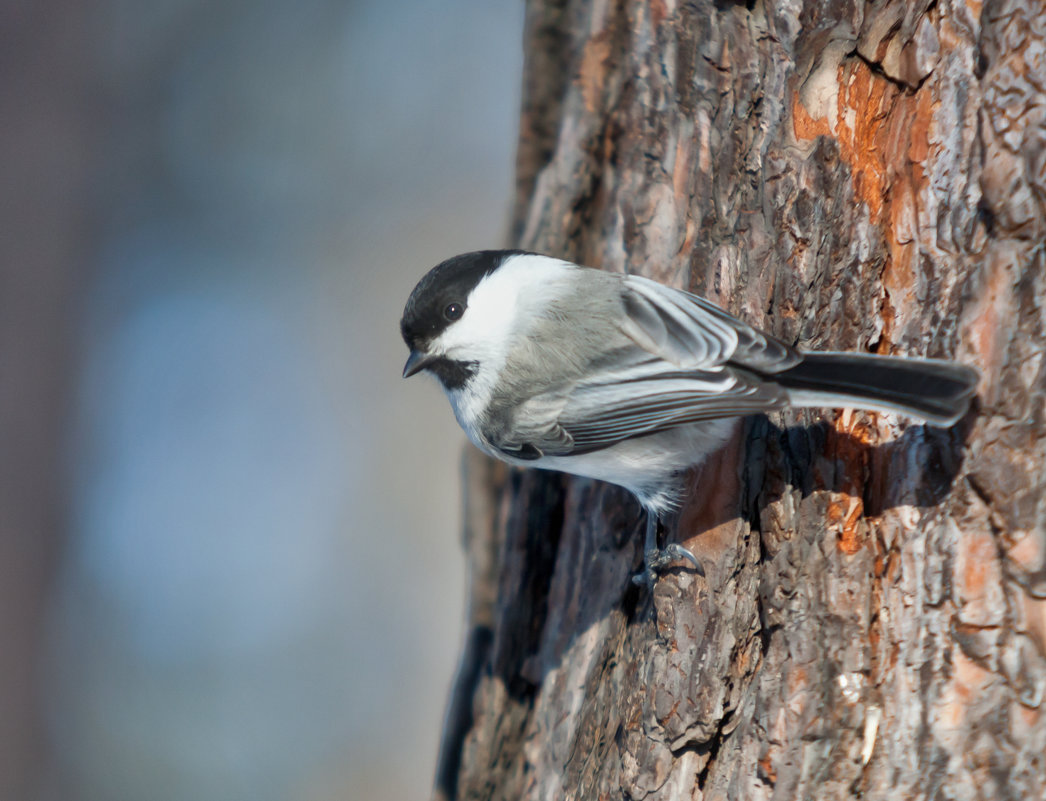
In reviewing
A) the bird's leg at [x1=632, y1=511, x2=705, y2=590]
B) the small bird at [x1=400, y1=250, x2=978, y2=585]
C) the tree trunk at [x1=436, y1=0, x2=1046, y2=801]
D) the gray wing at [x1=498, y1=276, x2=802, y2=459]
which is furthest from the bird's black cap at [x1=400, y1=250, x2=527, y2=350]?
the bird's leg at [x1=632, y1=511, x2=705, y2=590]

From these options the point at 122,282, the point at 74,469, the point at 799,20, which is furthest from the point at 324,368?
the point at 799,20

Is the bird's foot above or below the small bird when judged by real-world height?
below

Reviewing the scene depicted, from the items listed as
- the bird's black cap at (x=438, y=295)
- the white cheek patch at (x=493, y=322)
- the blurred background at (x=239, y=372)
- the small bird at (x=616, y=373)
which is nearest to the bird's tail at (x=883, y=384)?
the small bird at (x=616, y=373)

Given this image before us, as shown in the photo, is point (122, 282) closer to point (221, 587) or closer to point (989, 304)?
point (221, 587)

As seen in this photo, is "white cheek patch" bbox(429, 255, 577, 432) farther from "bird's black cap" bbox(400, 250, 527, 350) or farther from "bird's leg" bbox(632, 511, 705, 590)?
"bird's leg" bbox(632, 511, 705, 590)

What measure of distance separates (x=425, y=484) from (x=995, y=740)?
3.95 meters

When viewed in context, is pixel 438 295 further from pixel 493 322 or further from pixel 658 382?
pixel 658 382

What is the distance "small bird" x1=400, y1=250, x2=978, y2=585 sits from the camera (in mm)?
1146

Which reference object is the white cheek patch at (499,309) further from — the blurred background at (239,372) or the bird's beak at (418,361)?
the blurred background at (239,372)

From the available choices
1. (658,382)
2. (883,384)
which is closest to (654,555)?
(658,382)

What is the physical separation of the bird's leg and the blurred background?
1.93m

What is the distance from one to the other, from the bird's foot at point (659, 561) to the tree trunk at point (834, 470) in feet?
0.10

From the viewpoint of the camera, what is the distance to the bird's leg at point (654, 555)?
1332 millimetres

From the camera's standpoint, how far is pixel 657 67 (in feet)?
5.54
